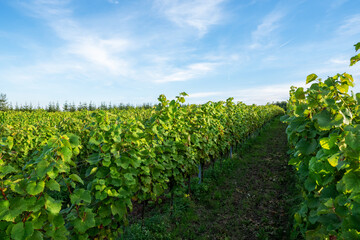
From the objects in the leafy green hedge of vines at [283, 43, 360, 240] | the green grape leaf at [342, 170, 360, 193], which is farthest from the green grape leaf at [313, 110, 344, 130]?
the green grape leaf at [342, 170, 360, 193]

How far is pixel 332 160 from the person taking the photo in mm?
1875

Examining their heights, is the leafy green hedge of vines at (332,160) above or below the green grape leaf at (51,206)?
above

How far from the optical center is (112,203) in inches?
133

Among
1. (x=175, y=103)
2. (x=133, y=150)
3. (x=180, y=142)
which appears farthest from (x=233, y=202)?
(x=133, y=150)

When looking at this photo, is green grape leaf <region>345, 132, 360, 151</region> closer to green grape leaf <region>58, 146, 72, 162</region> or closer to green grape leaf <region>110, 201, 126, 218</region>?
green grape leaf <region>58, 146, 72, 162</region>

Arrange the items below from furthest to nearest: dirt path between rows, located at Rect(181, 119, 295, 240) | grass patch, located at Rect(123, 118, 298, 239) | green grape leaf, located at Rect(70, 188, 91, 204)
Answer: dirt path between rows, located at Rect(181, 119, 295, 240)
grass patch, located at Rect(123, 118, 298, 239)
green grape leaf, located at Rect(70, 188, 91, 204)

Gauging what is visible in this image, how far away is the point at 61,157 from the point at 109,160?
2.79 ft

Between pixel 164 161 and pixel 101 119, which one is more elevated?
pixel 101 119

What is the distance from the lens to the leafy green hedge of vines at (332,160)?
1.66m

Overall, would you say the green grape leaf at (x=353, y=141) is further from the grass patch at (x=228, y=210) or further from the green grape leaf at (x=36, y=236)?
the grass patch at (x=228, y=210)

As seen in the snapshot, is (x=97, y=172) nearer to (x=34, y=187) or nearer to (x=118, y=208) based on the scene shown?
(x=118, y=208)

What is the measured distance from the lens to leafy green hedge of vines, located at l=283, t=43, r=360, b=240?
1.66 m

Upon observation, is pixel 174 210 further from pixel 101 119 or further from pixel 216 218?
pixel 101 119

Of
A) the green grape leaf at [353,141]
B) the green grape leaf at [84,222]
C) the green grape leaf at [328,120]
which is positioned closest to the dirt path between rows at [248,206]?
the green grape leaf at [84,222]
